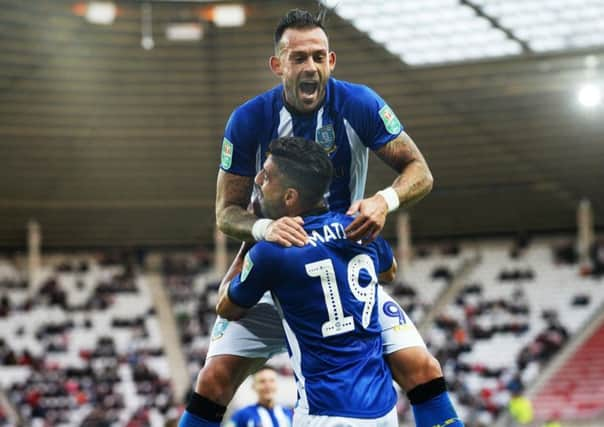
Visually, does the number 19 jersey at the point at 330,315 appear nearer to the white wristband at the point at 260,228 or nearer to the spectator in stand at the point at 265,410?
the white wristband at the point at 260,228

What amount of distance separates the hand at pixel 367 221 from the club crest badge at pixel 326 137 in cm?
54

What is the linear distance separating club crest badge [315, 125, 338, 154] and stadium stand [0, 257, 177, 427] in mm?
21931

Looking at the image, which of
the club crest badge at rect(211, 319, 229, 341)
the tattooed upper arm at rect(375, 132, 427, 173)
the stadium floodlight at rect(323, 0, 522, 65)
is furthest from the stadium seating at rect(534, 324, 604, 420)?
the tattooed upper arm at rect(375, 132, 427, 173)

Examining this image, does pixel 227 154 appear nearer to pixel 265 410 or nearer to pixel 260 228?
pixel 260 228

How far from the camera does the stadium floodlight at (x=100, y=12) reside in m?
27.6

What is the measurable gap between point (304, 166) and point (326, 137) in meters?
0.55

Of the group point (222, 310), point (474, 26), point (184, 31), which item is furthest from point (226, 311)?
point (474, 26)

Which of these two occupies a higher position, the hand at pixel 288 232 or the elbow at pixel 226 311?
the hand at pixel 288 232

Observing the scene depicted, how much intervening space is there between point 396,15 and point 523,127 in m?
7.13

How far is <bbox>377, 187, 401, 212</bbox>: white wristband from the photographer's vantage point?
15.0 feet

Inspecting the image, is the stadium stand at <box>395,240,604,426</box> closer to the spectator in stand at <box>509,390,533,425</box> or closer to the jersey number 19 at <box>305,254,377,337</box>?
the spectator in stand at <box>509,390,533,425</box>

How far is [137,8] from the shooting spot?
28391mm

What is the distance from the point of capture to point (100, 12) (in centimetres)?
2789

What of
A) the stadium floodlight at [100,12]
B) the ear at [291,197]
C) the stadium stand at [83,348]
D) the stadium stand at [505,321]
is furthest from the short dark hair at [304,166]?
the stadium floodlight at [100,12]
